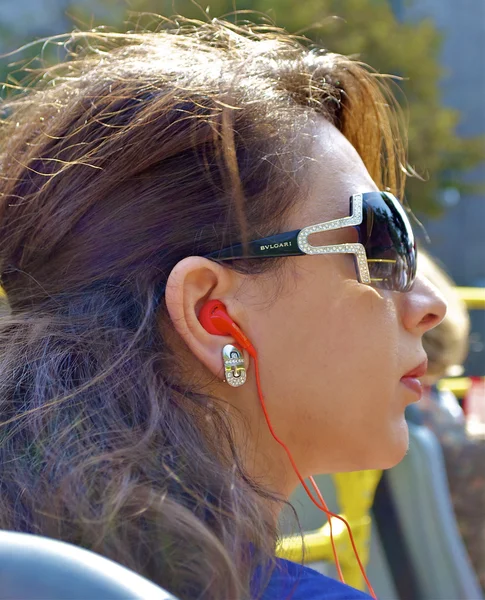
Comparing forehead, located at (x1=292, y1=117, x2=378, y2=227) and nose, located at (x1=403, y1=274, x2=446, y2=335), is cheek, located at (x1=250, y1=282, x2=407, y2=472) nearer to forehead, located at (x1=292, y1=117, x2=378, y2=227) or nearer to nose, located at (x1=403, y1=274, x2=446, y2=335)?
nose, located at (x1=403, y1=274, x2=446, y2=335)

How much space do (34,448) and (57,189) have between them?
518 millimetres

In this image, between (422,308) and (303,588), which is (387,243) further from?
(303,588)

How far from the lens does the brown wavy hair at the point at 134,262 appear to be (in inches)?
44.5

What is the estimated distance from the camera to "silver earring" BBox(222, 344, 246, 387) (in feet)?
4.60

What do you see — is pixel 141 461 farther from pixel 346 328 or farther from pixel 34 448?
pixel 346 328

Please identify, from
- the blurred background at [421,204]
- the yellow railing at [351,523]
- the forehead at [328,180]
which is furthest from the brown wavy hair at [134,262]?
the yellow railing at [351,523]

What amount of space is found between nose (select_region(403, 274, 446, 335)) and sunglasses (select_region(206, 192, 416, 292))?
28 mm

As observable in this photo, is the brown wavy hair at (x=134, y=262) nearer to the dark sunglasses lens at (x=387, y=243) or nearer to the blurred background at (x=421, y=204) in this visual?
the dark sunglasses lens at (x=387, y=243)

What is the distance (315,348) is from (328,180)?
35 centimetres

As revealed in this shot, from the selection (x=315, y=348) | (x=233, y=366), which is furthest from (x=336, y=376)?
(x=233, y=366)

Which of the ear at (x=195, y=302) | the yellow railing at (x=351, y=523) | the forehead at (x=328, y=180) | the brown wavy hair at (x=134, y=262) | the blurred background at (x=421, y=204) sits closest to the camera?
the brown wavy hair at (x=134, y=262)

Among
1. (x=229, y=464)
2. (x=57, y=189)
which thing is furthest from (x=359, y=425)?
(x=57, y=189)

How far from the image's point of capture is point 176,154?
4.74 ft

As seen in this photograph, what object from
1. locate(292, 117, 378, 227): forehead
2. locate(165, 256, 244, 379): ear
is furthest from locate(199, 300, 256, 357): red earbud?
locate(292, 117, 378, 227): forehead
